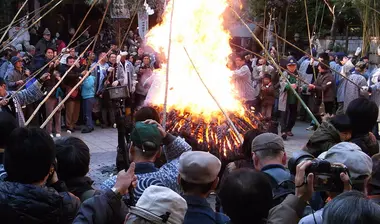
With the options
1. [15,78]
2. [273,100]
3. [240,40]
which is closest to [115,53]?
[15,78]

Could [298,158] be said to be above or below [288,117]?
above

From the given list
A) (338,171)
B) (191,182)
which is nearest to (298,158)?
(338,171)

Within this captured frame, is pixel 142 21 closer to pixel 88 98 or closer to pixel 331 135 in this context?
pixel 88 98

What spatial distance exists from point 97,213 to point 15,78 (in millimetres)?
8638

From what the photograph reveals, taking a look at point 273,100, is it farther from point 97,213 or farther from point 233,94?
point 97,213

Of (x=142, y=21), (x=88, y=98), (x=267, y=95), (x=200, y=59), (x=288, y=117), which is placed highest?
(x=142, y=21)

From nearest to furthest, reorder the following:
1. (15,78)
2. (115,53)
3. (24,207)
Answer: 1. (24,207)
2. (15,78)
3. (115,53)

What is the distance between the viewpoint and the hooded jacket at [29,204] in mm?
2699

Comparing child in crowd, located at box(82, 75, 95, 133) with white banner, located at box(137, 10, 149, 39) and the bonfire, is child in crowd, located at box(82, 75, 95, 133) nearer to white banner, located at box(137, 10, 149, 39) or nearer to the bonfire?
the bonfire

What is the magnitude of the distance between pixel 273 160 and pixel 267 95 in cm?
829

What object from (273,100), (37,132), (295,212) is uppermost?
(37,132)

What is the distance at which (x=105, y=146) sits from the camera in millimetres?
10609

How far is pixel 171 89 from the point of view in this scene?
25.6ft

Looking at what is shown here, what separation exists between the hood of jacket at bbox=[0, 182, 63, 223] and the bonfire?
4.51m
